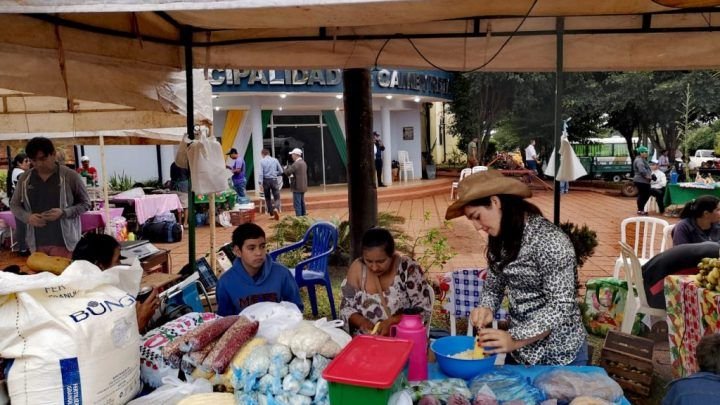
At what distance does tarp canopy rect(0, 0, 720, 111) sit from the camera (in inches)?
106

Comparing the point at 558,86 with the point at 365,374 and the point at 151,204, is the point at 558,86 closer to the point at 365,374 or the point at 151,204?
the point at 365,374

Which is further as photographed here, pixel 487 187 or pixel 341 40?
pixel 341 40

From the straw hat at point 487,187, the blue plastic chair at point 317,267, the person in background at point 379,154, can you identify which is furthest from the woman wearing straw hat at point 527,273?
the person in background at point 379,154

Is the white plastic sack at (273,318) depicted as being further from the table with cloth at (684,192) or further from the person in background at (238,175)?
the table with cloth at (684,192)

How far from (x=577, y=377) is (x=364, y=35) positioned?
2828mm

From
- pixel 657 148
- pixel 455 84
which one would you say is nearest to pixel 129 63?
pixel 455 84

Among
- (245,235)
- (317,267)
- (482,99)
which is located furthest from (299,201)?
(482,99)

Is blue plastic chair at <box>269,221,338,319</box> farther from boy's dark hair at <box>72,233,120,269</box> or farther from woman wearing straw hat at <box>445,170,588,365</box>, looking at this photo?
woman wearing straw hat at <box>445,170,588,365</box>

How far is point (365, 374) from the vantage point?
149 cm

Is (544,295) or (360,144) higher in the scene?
(360,144)

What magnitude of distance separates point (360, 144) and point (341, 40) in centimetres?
176

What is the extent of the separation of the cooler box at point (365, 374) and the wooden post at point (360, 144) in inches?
155

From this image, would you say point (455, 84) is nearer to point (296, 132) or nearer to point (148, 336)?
point (296, 132)

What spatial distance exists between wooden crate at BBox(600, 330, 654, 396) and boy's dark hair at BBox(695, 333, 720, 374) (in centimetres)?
141
